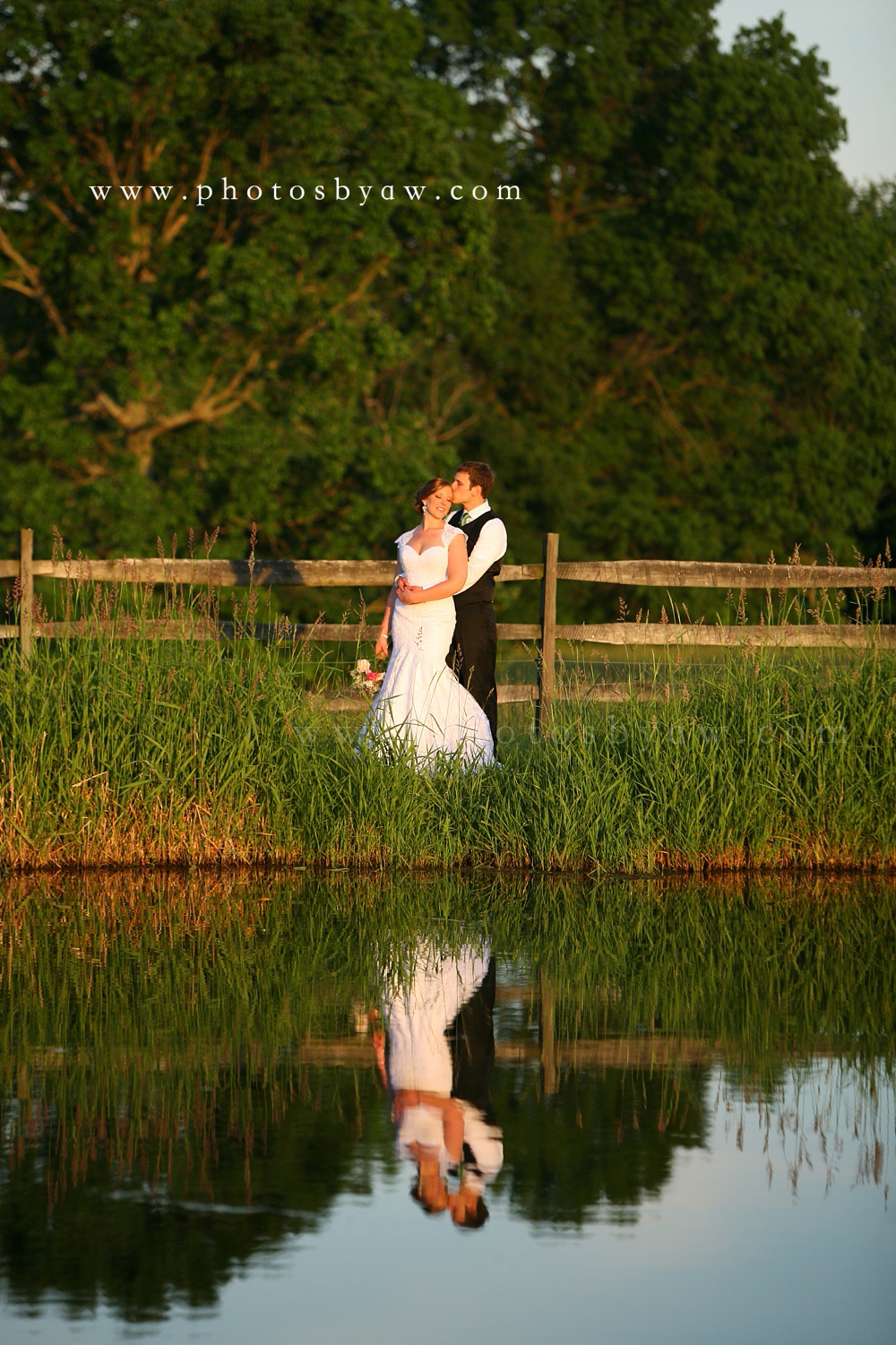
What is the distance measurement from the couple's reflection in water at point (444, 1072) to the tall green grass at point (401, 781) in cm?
216

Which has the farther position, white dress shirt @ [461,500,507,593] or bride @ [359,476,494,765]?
white dress shirt @ [461,500,507,593]

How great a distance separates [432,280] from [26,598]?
16.3 metres

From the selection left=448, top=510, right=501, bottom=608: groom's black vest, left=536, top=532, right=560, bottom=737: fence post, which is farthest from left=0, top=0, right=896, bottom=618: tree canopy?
left=448, top=510, right=501, bottom=608: groom's black vest

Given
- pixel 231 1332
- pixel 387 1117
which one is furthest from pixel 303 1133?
pixel 231 1332

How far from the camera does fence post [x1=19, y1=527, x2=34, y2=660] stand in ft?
35.4

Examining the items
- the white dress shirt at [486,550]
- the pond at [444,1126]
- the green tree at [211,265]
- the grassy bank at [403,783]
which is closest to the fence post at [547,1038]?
the pond at [444,1126]

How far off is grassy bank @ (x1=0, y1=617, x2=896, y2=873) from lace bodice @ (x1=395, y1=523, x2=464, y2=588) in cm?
94

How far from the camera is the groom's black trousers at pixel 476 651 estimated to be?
10.8 m

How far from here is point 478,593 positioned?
10781 mm

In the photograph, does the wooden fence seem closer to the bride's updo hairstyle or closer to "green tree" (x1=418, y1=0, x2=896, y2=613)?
the bride's updo hairstyle

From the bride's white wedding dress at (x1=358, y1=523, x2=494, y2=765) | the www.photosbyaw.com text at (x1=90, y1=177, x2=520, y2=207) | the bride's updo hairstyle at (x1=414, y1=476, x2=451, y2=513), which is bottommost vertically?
the bride's white wedding dress at (x1=358, y1=523, x2=494, y2=765)

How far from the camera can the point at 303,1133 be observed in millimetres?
4996

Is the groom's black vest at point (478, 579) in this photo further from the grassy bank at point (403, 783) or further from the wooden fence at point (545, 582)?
the grassy bank at point (403, 783)

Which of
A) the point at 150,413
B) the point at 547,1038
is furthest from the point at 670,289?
the point at 547,1038
